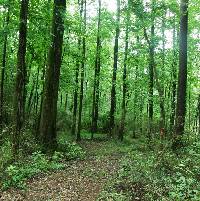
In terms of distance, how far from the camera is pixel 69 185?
10.3 m

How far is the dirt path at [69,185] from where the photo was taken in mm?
9203

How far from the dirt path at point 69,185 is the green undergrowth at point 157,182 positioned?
1.71 ft

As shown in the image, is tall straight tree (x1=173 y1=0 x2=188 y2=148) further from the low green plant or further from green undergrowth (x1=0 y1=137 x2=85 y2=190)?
the low green plant

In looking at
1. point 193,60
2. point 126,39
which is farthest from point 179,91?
point 193,60

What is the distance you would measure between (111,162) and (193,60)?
1995cm

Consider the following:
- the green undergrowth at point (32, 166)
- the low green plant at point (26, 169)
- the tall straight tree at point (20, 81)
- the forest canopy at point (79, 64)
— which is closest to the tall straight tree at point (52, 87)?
the forest canopy at point (79, 64)

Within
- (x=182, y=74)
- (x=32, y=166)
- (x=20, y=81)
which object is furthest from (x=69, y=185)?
(x=182, y=74)

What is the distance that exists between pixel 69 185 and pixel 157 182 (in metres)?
2.60

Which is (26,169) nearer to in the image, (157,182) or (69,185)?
(69,185)

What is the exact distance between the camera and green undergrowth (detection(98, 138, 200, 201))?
8.61 metres

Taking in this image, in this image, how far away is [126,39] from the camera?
25.1 metres

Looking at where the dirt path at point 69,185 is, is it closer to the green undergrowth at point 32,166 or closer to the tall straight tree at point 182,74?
the green undergrowth at point 32,166

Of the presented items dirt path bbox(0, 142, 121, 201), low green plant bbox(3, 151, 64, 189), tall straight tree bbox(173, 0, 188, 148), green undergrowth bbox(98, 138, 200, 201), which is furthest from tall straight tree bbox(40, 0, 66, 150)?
tall straight tree bbox(173, 0, 188, 148)

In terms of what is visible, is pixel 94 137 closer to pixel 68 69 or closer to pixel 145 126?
pixel 68 69
